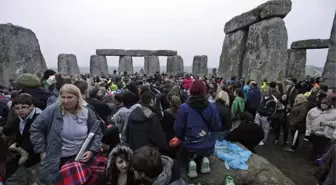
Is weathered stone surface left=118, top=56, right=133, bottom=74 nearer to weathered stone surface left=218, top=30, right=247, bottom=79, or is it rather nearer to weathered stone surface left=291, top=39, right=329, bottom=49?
weathered stone surface left=218, top=30, right=247, bottom=79

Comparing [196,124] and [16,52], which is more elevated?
[16,52]

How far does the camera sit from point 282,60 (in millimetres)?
9148

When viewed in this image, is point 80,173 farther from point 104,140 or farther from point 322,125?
point 322,125

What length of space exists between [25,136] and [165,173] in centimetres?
176

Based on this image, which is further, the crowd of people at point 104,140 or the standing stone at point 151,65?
the standing stone at point 151,65

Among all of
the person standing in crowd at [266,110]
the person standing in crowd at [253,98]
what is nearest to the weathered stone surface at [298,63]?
the person standing in crowd at [253,98]

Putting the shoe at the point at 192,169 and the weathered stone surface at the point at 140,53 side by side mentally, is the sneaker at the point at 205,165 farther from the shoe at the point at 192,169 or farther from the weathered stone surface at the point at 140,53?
the weathered stone surface at the point at 140,53

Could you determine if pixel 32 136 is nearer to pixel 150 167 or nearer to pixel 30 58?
pixel 150 167

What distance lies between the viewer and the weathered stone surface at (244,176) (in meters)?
3.42

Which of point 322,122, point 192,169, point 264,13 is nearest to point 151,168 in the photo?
point 192,169

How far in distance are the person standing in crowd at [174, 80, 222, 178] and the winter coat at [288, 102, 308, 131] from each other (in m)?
3.00

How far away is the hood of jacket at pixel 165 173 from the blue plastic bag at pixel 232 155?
1.92 m

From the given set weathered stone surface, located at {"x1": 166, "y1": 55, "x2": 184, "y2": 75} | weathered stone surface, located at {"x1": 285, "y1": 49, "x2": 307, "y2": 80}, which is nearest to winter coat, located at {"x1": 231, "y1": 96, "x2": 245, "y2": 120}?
weathered stone surface, located at {"x1": 285, "y1": 49, "x2": 307, "y2": 80}

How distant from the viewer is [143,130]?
2844 mm
